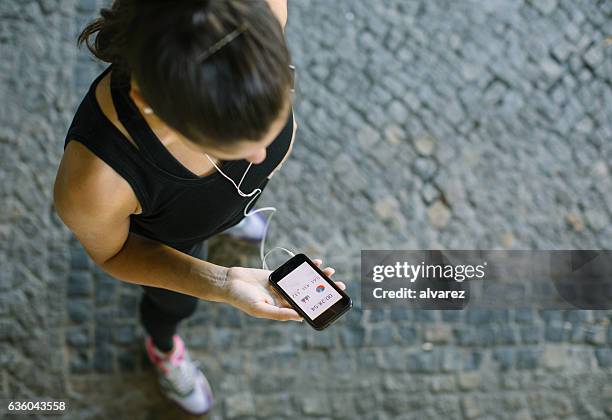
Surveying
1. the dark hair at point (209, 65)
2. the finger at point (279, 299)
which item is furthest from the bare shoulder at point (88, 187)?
the finger at point (279, 299)

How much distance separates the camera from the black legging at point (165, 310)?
2.33 m

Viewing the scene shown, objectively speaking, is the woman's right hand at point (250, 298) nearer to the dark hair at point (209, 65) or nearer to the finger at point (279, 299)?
the finger at point (279, 299)

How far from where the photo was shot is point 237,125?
1271 mm

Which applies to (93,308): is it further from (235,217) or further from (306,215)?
(235,217)

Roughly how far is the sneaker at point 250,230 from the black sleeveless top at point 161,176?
973 millimetres

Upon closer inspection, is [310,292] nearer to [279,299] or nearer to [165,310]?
[279,299]

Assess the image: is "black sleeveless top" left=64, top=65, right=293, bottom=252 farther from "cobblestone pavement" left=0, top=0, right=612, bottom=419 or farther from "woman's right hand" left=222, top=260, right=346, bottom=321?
"cobblestone pavement" left=0, top=0, right=612, bottom=419

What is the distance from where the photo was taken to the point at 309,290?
2270 millimetres

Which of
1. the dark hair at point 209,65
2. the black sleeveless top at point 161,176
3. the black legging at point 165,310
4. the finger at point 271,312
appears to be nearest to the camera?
the dark hair at point 209,65

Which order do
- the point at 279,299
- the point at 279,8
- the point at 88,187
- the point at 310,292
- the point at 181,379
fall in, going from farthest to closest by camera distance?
the point at 181,379 → the point at 310,292 → the point at 279,299 → the point at 279,8 → the point at 88,187

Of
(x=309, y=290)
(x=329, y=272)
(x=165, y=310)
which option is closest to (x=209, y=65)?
(x=329, y=272)

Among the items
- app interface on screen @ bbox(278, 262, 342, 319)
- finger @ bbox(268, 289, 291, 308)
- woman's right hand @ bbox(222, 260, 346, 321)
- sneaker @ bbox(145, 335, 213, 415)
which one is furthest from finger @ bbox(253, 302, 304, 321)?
sneaker @ bbox(145, 335, 213, 415)

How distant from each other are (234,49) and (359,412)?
2186 millimetres

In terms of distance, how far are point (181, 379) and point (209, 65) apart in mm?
2004
